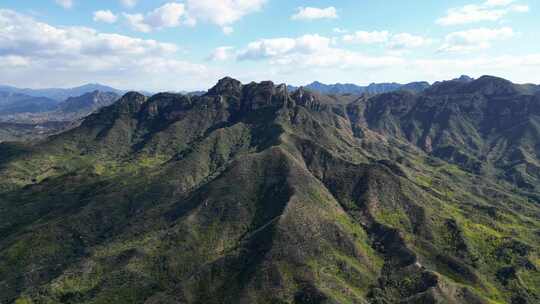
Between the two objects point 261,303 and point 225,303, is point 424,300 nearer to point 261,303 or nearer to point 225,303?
point 261,303

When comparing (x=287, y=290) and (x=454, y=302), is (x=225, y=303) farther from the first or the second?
(x=454, y=302)

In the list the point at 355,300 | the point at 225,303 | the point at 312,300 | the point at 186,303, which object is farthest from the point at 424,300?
the point at 186,303

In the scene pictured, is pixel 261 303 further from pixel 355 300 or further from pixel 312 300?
pixel 355 300

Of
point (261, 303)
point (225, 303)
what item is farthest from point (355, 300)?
point (225, 303)

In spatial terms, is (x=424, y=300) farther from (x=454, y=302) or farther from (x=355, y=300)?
(x=355, y=300)

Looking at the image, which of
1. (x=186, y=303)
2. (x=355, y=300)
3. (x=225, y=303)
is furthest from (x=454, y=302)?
(x=186, y=303)

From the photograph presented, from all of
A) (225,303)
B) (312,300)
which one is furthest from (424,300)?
(225,303)
